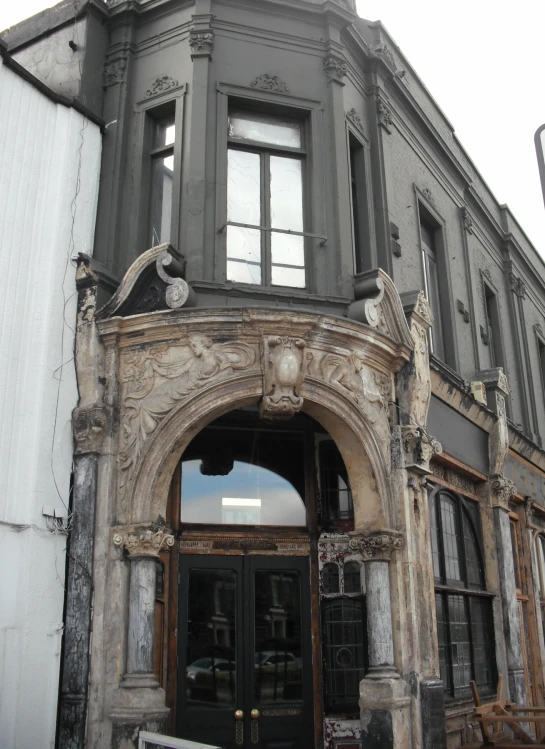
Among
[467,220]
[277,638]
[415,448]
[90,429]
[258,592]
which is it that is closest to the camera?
[90,429]

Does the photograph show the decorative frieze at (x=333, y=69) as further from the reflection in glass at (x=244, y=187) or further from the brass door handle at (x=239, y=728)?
the brass door handle at (x=239, y=728)

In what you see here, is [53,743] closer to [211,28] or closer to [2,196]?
[2,196]

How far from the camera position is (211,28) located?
1015 centimetres

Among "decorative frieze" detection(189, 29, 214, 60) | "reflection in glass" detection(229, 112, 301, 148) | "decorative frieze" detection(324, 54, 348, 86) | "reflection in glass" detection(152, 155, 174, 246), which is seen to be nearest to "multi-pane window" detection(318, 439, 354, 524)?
"reflection in glass" detection(152, 155, 174, 246)

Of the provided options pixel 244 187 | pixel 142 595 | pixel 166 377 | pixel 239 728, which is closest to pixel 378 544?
pixel 142 595

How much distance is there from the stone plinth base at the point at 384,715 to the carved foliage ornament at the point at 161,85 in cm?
732

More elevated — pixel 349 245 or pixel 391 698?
pixel 349 245

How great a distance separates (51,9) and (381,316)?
612cm

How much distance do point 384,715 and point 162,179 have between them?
6759 mm

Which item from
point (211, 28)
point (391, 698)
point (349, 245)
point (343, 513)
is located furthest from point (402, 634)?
point (211, 28)

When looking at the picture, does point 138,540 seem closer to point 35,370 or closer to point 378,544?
point 35,370

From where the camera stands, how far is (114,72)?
34.7 ft

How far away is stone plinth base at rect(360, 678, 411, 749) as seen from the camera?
8250 mm

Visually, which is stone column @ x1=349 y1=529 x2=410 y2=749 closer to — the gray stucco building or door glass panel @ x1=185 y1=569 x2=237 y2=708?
the gray stucco building
